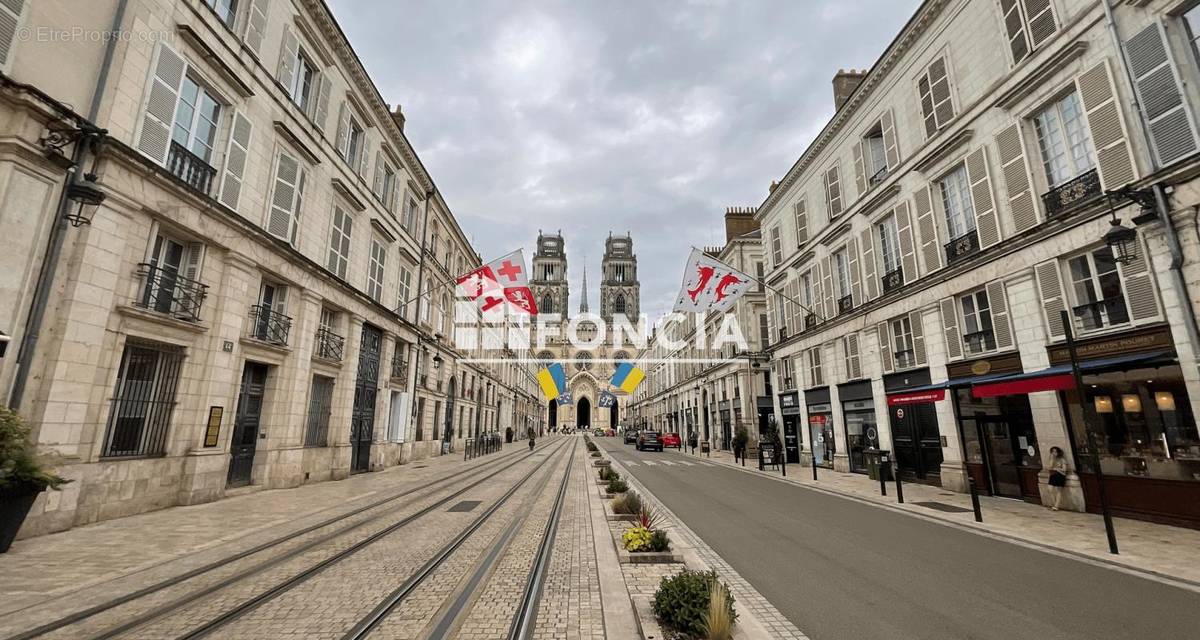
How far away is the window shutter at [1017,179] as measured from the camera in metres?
11.5

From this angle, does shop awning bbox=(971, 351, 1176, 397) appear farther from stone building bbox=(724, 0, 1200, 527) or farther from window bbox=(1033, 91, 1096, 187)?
window bbox=(1033, 91, 1096, 187)

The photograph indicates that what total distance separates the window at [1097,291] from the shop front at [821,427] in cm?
1084

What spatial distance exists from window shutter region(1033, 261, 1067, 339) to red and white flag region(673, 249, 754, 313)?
8.68 meters

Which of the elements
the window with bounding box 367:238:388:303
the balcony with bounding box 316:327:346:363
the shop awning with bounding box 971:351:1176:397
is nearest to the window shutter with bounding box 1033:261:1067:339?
the shop awning with bounding box 971:351:1176:397

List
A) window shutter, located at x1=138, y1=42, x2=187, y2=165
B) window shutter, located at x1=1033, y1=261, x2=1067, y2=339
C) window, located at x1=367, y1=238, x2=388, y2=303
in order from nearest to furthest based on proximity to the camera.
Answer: window shutter, located at x1=138, y1=42, x2=187, y2=165, window shutter, located at x1=1033, y1=261, x2=1067, y2=339, window, located at x1=367, y1=238, x2=388, y2=303

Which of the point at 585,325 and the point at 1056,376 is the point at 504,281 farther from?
the point at 585,325

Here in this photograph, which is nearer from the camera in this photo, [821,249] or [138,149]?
[138,149]

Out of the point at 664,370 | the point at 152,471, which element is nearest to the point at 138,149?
the point at 152,471

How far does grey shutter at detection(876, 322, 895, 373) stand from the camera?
54.9 feet

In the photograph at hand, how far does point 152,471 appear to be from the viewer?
9391 millimetres

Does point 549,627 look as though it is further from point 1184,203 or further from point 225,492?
point 1184,203

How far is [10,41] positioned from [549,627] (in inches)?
454

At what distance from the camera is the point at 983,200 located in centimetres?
1272

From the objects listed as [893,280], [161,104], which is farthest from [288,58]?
[893,280]
